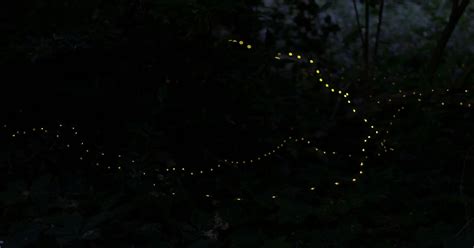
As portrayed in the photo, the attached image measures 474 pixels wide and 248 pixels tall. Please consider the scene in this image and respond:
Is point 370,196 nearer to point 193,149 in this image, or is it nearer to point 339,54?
point 193,149

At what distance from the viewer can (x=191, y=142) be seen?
279cm

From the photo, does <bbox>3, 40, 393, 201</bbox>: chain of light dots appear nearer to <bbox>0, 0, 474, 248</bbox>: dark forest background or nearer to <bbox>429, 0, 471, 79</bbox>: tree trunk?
<bbox>0, 0, 474, 248</bbox>: dark forest background

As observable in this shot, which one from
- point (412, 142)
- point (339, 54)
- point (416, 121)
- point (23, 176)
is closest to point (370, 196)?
point (412, 142)

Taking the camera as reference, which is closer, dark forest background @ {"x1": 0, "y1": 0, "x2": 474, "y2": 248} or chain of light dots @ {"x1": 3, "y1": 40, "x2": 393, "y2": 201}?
dark forest background @ {"x1": 0, "y1": 0, "x2": 474, "y2": 248}

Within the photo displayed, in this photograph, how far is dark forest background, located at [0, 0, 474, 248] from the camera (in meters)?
2.32

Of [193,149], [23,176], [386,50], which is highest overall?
[386,50]

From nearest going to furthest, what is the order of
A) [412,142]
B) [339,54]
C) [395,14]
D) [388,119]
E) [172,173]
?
1. [172,173]
2. [412,142]
3. [388,119]
4. [339,54]
5. [395,14]

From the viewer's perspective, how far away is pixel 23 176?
8.74ft

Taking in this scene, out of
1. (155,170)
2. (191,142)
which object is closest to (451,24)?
(191,142)

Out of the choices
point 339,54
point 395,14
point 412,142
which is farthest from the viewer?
point 395,14

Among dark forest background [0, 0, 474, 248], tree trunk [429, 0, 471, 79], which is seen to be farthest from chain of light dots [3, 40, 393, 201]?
tree trunk [429, 0, 471, 79]

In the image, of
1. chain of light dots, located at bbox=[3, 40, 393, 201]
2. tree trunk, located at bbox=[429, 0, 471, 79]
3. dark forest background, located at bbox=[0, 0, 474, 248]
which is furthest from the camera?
tree trunk, located at bbox=[429, 0, 471, 79]

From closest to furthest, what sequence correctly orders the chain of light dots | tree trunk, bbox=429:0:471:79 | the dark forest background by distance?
the dark forest background < the chain of light dots < tree trunk, bbox=429:0:471:79

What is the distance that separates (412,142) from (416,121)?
0.19m
